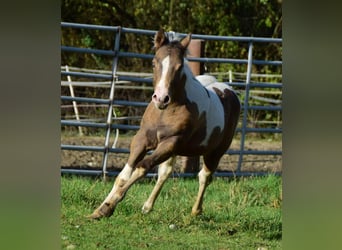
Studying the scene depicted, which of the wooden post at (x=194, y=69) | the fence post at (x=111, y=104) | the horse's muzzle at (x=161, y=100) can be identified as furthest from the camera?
the fence post at (x=111, y=104)

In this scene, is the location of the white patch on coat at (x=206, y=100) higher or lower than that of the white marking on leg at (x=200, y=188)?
higher

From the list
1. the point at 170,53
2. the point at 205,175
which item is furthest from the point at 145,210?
the point at 170,53

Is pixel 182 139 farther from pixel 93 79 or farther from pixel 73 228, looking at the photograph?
pixel 93 79

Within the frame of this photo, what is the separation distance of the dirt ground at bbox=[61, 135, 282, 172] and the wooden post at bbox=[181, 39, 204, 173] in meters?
0.48

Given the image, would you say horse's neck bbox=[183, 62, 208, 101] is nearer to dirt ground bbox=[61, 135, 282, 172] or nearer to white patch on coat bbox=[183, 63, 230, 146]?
white patch on coat bbox=[183, 63, 230, 146]

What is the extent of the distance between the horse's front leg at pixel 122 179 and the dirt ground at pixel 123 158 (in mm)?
949

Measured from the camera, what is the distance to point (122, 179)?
3.68 metres

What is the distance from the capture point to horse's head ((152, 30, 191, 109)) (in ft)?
11.8

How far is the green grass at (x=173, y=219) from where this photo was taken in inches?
139

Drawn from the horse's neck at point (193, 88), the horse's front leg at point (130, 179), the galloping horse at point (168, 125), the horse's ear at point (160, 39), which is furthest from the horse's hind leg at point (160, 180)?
the horse's ear at point (160, 39)

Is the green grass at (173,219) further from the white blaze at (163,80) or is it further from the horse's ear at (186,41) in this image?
Result: the horse's ear at (186,41)

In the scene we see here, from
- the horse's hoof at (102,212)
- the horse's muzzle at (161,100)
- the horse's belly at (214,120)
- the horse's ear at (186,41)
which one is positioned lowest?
the horse's hoof at (102,212)
